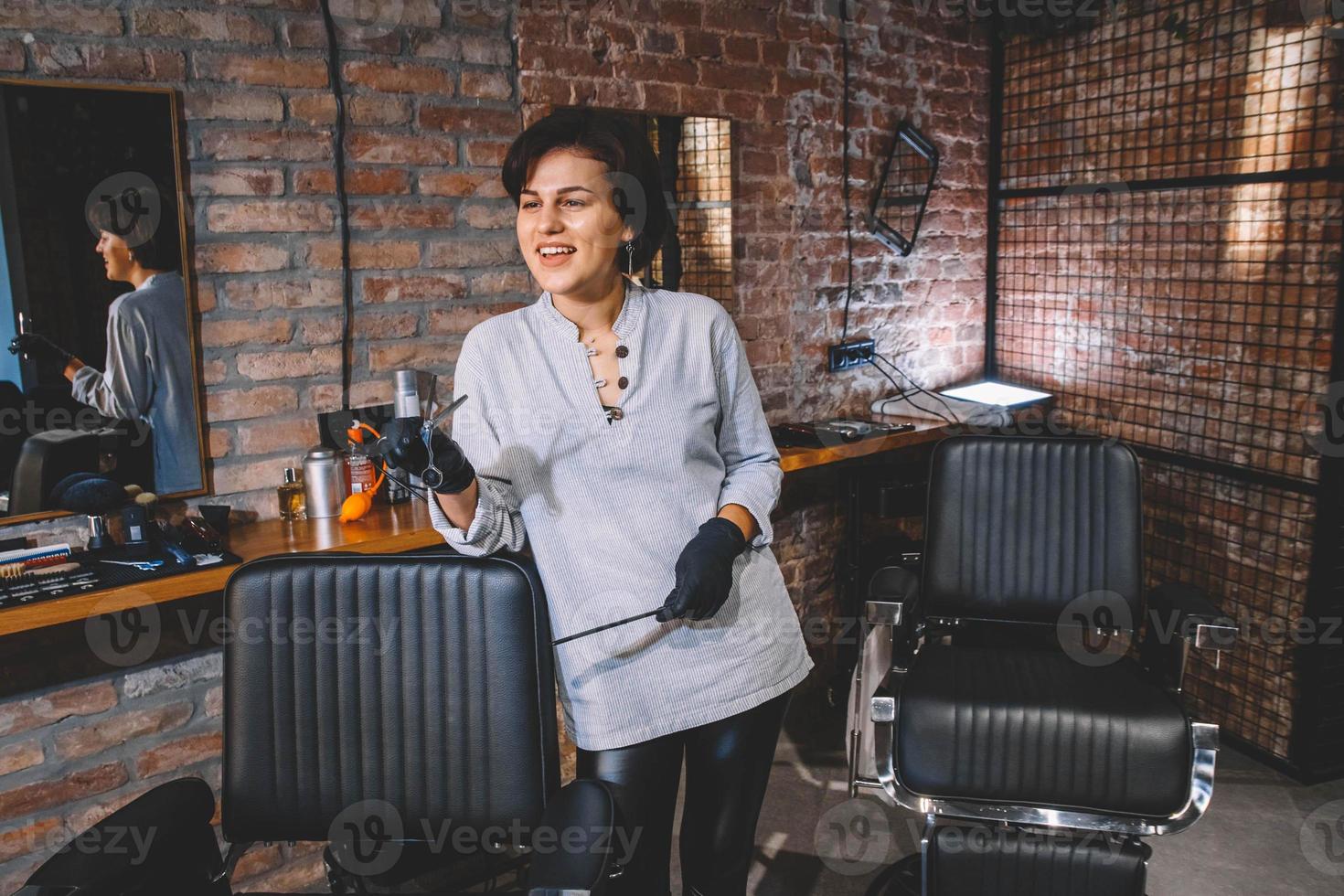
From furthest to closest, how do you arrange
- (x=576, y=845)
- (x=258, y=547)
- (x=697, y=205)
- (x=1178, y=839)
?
1. (x=697, y=205)
2. (x=1178, y=839)
3. (x=258, y=547)
4. (x=576, y=845)

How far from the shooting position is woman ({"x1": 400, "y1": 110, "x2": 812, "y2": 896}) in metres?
1.46

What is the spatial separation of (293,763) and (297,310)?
1.11 metres

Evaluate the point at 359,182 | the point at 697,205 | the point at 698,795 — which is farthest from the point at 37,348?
the point at 697,205

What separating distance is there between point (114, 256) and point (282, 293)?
0.33 meters

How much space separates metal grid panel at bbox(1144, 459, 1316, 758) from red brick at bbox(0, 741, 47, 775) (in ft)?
10.1

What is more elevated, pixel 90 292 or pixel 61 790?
pixel 90 292

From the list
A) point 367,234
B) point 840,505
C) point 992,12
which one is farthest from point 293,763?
point 992,12

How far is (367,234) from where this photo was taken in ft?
7.34

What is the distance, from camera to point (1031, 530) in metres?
2.25

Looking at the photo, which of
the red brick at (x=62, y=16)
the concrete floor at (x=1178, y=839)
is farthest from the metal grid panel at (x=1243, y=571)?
the red brick at (x=62, y=16)

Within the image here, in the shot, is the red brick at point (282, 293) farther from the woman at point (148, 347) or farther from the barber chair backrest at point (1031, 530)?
the barber chair backrest at point (1031, 530)

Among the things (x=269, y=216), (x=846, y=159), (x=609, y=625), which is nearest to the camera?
(x=609, y=625)

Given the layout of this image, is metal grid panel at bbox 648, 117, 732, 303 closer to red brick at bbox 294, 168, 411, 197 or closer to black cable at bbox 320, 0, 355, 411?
red brick at bbox 294, 168, 411, 197

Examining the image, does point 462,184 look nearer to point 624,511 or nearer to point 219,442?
point 219,442
